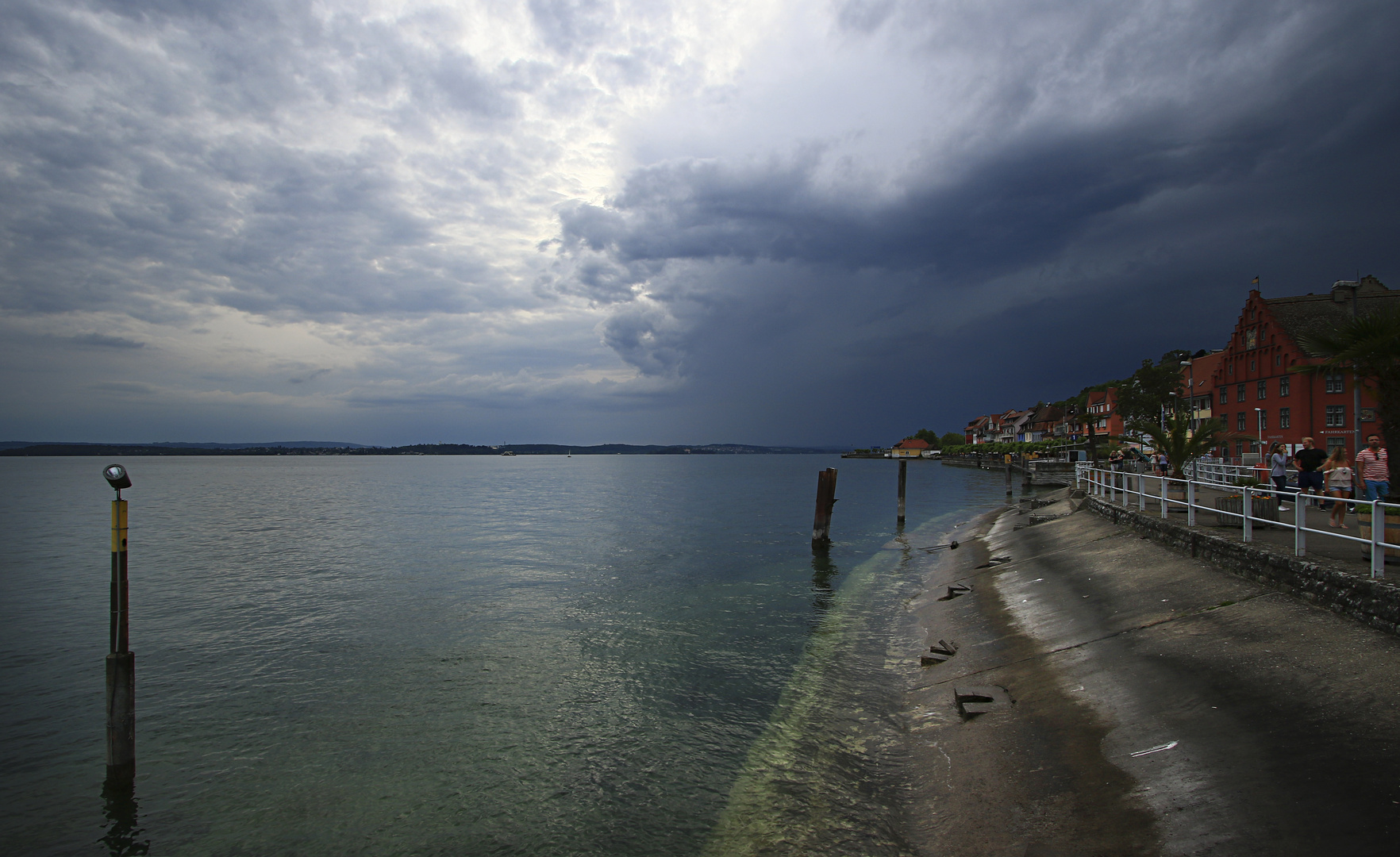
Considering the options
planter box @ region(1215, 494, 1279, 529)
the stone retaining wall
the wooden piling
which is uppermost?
planter box @ region(1215, 494, 1279, 529)

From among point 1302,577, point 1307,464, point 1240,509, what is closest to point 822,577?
point 1240,509

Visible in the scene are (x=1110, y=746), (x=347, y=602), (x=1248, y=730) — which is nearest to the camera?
(x=1248, y=730)

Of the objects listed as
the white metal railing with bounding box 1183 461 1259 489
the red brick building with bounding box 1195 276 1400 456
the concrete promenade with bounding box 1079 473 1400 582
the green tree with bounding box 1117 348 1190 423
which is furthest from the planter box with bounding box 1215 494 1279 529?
the green tree with bounding box 1117 348 1190 423

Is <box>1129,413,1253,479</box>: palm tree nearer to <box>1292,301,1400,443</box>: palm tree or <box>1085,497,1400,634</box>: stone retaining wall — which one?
<box>1085,497,1400,634</box>: stone retaining wall

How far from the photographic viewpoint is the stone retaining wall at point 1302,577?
775 centimetres

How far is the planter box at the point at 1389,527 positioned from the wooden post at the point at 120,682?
1674 cm

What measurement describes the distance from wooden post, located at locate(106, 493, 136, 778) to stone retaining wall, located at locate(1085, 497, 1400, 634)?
1547 cm

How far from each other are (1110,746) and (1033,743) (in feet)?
2.87

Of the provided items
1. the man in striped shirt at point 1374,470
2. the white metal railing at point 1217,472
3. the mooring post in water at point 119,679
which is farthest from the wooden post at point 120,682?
the white metal railing at point 1217,472

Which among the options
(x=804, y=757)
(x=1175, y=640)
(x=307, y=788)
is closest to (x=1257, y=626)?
(x=1175, y=640)

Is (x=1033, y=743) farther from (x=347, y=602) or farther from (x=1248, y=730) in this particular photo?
(x=347, y=602)

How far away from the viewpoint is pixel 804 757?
928 cm

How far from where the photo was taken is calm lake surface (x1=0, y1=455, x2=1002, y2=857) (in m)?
8.17

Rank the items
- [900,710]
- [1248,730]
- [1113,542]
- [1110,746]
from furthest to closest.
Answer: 1. [1113,542]
2. [900,710]
3. [1110,746]
4. [1248,730]
